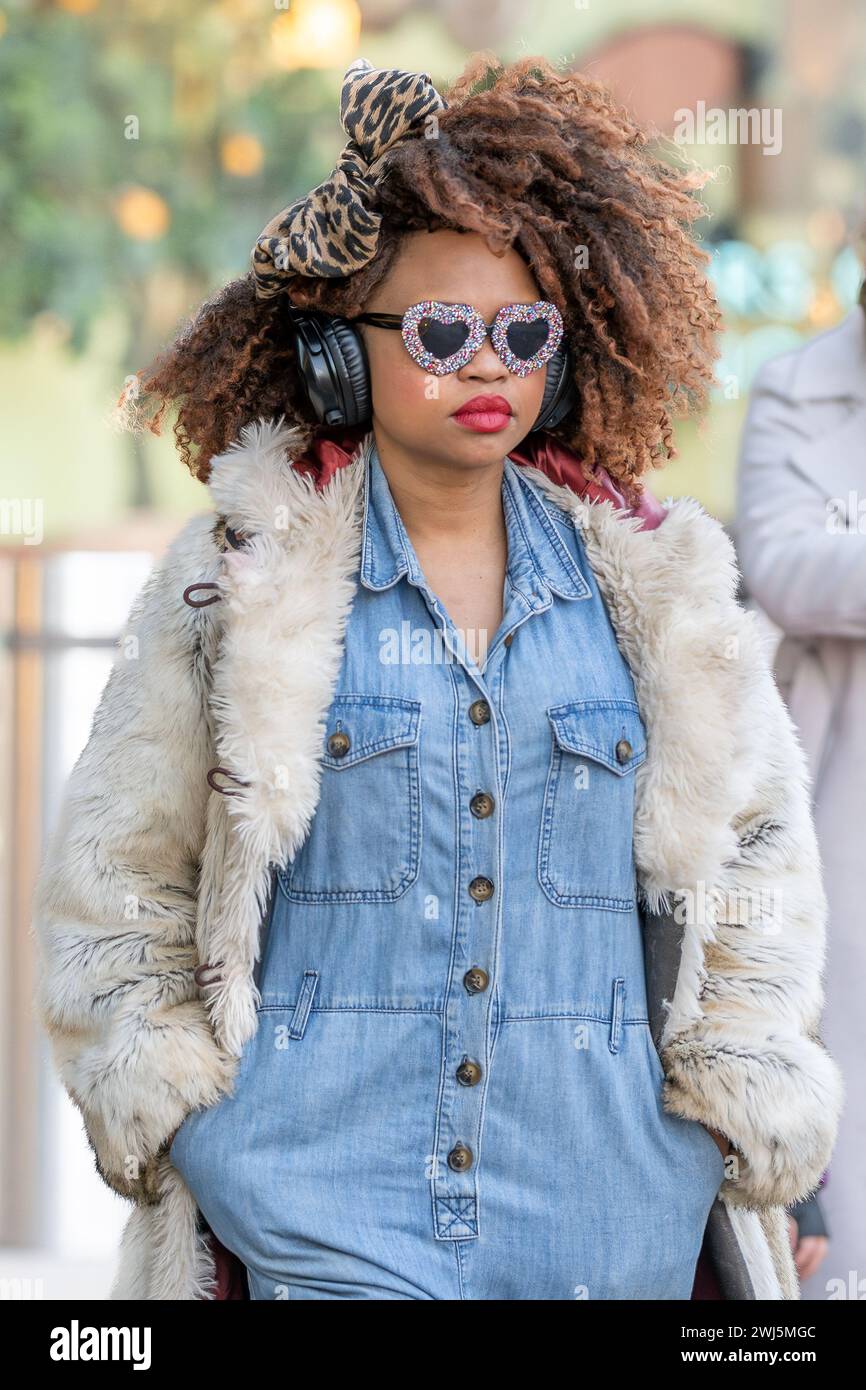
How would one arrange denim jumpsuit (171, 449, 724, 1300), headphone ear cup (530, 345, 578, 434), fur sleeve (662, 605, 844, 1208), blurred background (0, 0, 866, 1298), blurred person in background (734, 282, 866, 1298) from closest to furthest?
denim jumpsuit (171, 449, 724, 1300) → fur sleeve (662, 605, 844, 1208) → headphone ear cup (530, 345, 578, 434) → blurred person in background (734, 282, 866, 1298) → blurred background (0, 0, 866, 1298)

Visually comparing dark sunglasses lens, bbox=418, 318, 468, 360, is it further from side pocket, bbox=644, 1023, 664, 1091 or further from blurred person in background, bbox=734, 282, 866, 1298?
blurred person in background, bbox=734, 282, 866, 1298

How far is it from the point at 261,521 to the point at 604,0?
13.6ft

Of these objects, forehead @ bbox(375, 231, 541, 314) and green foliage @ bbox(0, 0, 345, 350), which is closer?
forehead @ bbox(375, 231, 541, 314)

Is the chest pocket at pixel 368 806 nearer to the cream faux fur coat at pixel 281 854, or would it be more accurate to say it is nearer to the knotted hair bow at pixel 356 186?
the cream faux fur coat at pixel 281 854

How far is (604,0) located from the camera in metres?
5.83

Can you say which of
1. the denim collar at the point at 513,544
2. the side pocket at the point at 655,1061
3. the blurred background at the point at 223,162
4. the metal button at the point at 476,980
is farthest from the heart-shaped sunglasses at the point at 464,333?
the blurred background at the point at 223,162

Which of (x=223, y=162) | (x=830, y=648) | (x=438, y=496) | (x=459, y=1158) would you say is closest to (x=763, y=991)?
(x=459, y=1158)

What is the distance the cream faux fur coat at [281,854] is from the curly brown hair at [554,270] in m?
0.12

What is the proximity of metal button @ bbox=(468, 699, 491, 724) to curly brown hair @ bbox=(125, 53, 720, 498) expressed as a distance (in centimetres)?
47

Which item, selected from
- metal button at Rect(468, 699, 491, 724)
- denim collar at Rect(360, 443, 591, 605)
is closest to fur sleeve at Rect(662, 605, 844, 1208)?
denim collar at Rect(360, 443, 591, 605)

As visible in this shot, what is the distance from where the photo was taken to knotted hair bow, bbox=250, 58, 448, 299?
2.21 m

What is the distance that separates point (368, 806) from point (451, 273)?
686 millimetres

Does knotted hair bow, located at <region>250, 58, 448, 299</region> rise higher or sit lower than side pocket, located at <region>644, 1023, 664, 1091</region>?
higher
